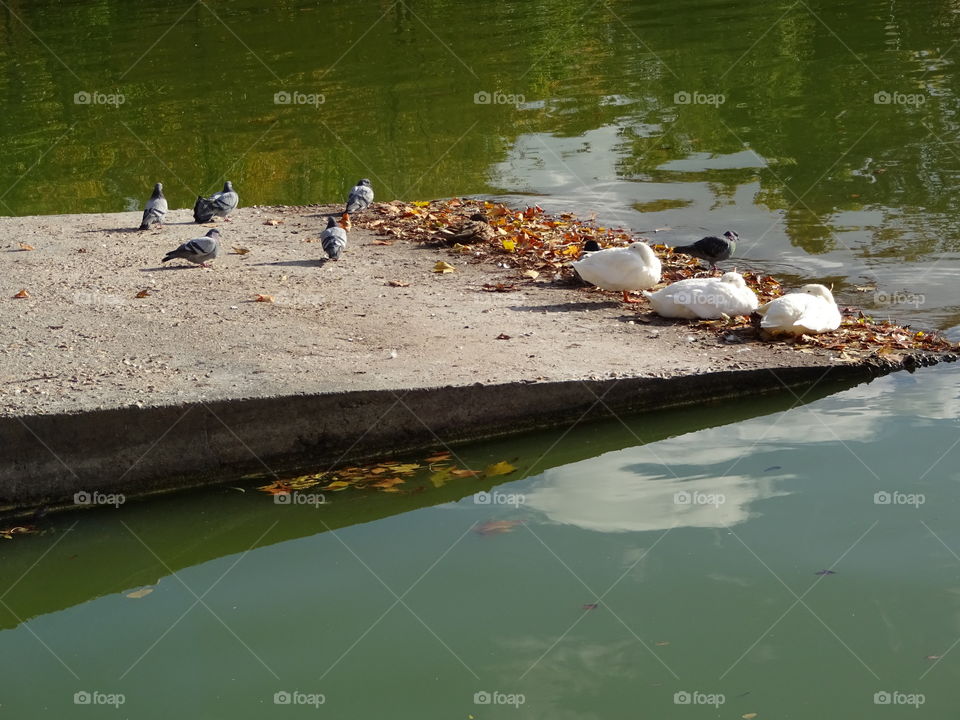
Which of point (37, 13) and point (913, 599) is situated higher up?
point (37, 13)

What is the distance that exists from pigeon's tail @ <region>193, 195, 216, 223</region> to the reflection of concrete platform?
1.65m

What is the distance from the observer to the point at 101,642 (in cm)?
523

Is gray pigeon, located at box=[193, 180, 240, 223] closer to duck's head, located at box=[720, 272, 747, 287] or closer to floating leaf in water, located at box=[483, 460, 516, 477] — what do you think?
duck's head, located at box=[720, 272, 747, 287]

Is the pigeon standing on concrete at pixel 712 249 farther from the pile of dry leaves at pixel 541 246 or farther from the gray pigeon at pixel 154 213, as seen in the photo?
the gray pigeon at pixel 154 213

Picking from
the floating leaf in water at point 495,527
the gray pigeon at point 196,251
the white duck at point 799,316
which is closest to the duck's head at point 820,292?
the white duck at point 799,316

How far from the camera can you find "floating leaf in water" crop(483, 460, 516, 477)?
6535 mm

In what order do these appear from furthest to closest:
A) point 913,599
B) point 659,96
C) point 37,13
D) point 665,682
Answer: point 37,13
point 659,96
point 913,599
point 665,682

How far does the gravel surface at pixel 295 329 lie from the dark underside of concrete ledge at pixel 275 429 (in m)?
0.09

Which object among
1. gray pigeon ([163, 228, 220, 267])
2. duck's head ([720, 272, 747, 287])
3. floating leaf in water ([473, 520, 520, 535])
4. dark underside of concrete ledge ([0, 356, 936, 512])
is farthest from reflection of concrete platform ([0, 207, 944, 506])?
floating leaf in water ([473, 520, 520, 535])

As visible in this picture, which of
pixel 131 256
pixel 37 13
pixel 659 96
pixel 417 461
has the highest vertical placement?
pixel 37 13

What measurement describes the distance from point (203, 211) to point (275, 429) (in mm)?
4883

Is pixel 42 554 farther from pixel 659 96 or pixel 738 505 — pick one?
pixel 659 96

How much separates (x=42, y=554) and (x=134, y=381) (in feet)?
3.84

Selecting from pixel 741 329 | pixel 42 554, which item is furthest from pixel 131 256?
pixel 741 329
